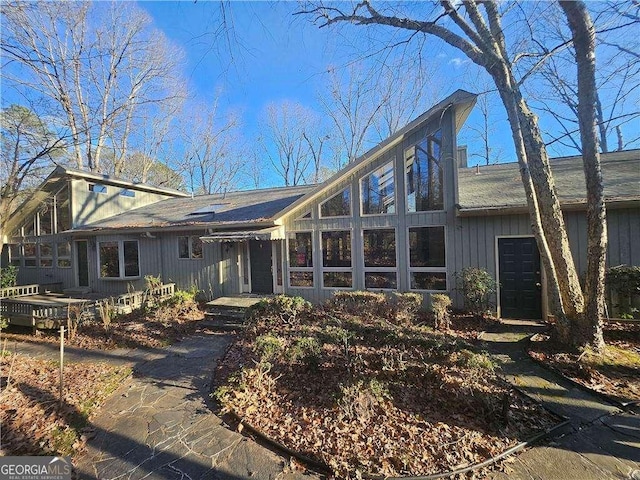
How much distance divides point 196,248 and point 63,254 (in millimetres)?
7869

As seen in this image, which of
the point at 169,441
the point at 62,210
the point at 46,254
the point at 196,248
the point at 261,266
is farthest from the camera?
the point at 46,254

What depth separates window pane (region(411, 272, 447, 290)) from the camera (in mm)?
8047

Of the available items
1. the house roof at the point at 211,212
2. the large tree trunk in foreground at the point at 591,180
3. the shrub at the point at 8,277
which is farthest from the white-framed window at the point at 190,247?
the large tree trunk in foreground at the point at 591,180

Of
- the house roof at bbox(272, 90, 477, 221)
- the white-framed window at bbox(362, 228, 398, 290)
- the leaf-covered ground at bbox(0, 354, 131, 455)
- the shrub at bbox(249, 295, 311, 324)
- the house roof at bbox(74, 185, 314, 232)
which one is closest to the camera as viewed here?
the leaf-covered ground at bbox(0, 354, 131, 455)

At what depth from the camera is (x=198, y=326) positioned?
26.3ft

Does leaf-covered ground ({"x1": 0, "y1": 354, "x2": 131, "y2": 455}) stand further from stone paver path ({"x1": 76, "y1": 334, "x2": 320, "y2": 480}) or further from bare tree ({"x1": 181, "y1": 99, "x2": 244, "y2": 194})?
bare tree ({"x1": 181, "y1": 99, "x2": 244, "y2": 194})

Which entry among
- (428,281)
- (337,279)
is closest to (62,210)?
(337,279)

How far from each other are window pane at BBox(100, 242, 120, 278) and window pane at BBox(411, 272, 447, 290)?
1181 centimetres

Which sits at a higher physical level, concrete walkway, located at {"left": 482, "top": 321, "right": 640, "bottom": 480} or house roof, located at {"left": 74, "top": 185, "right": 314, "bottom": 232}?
house roof, located at {"left": 74, "top": 185, "right": 314, "bottom": 232}

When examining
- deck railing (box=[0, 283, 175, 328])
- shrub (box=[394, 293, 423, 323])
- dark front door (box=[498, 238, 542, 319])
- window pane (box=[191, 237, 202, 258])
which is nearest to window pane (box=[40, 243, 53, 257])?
deck railing (box=[0, 283, 175, 328])

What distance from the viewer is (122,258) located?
11.8 meters

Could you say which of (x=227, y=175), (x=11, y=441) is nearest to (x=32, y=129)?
(x=11, y=441)

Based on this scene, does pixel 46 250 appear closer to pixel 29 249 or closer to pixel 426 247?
pixel 29 249

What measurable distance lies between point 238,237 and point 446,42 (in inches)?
286
